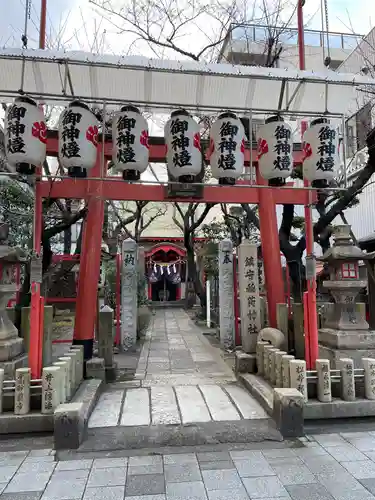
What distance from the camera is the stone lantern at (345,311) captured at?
248 inches

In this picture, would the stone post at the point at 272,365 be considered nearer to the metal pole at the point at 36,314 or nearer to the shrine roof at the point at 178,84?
the metal pole at the point at 36,314

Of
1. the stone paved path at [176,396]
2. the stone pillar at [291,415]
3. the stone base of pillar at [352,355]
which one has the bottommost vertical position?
the stone paved path at [176,396]

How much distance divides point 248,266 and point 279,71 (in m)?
4.54

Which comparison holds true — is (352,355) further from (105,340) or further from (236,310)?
(236,310)

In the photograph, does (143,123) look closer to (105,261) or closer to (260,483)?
(260,483)

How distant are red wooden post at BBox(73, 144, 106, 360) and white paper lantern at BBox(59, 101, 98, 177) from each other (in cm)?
192

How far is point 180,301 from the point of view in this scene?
1176 inches

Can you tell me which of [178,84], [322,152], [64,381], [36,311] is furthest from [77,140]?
[322,152]

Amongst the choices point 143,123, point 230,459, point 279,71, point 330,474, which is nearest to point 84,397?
point 230,459

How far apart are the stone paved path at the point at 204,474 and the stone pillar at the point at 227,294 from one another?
728cm

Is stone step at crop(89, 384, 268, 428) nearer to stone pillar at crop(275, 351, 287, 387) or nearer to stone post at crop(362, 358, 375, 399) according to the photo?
stone pillar at crop(275, 351, 287, 387)

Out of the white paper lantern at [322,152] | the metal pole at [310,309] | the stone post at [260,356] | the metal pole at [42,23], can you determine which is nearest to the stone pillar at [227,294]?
the stone post at [260,356]

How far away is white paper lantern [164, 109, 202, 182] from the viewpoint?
556 cm

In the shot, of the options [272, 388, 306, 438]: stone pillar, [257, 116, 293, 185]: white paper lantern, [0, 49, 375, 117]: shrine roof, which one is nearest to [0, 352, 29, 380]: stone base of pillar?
[272, 388, 306, 438]: stone pillar
